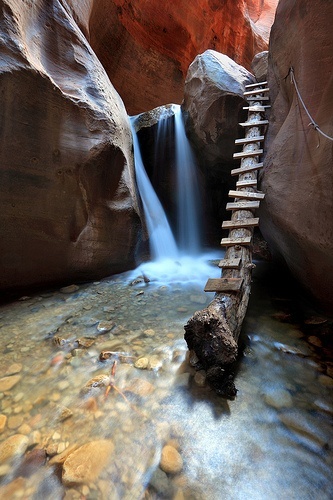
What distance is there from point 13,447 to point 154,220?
4.74 m

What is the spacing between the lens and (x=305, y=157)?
2.69 meters

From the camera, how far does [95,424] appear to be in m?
1.67

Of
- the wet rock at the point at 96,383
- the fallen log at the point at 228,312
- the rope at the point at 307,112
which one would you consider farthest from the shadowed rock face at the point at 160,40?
the wet rock at the point at 96,383

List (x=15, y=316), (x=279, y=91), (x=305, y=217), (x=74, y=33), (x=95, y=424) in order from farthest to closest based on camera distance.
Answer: (x=279, y=91) → (x=74, y=33) → (x=15, y=316) → (x=305, y=217) → (x=95, y=424)

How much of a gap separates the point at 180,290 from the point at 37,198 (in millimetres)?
2419

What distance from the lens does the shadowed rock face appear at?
357 inches

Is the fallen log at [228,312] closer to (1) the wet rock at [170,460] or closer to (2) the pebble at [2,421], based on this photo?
(1) the wet rock at [170,460]

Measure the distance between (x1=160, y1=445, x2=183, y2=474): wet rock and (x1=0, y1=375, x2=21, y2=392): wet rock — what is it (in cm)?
126

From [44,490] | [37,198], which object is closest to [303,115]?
[37,198]


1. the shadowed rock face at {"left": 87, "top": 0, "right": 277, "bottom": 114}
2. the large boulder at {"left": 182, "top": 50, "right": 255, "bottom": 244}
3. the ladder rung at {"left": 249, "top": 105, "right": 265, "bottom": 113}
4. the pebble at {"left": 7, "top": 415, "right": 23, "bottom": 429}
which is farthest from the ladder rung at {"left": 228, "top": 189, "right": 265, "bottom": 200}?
the shadowed rock face at {"left": 87, "top": 0, "right": 277, "bottom": 114}

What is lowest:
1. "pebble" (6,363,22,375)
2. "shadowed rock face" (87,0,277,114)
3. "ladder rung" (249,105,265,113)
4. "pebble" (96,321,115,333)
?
"pebble" (6,363,22,375)

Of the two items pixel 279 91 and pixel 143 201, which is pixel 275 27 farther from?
pixel 143 201

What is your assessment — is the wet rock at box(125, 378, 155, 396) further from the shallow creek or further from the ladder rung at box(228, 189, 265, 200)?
the ladder rung at box(228, 189, 265, 200)

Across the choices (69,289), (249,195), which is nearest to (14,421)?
(69,289)
